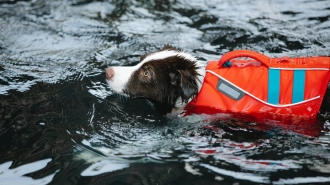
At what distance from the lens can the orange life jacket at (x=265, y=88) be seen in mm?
4375

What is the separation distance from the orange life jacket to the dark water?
21cm

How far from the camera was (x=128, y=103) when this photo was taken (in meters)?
5.07

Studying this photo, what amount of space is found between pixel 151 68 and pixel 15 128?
61.7 inches

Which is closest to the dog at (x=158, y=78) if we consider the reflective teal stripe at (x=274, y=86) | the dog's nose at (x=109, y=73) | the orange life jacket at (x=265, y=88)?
the dog's nose at (x=109, y=73)

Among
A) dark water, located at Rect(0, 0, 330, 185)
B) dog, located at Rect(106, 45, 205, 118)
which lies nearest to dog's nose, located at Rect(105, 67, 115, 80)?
dog, located at Rect(106, 45, 205, 118)

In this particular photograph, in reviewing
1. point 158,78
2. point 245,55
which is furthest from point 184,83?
point 245,55

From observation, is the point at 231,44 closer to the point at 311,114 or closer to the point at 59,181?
the point at 311,114

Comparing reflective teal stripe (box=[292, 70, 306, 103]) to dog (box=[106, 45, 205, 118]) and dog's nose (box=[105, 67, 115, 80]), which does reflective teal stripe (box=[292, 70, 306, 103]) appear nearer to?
dog (box=[106, 45, 205, 118])

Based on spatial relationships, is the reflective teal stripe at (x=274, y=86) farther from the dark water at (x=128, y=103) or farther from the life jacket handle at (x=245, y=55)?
the dark water at (x=128, y=103)

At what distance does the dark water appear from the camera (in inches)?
144

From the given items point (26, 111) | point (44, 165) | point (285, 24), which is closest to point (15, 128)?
point (26, 111)

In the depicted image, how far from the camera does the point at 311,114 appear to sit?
4.45 meters

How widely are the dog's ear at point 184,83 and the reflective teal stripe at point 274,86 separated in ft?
2.63

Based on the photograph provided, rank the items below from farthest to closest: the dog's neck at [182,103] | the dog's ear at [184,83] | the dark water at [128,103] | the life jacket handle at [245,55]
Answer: the dog's neck at [182,103]
the life jacket handle at [245,55]
the dog's ear at [184,83]
the dark water at [128,103]
